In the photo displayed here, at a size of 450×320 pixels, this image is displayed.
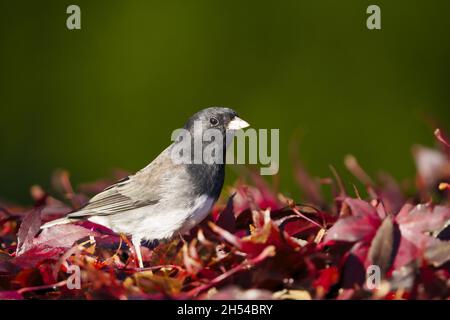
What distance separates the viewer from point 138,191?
1294mm

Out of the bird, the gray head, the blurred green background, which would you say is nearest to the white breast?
the bird

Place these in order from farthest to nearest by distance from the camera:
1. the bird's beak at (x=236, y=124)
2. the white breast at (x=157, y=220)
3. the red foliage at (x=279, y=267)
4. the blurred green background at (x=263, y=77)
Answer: the blurred green background at (x=263, y=77) → the bird's beak at (x=236, y=124) → the white breast at (x=157, y=220) → the red foliage at (x=279, y=267)

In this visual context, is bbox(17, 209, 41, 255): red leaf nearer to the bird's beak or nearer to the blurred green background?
the bird's beak

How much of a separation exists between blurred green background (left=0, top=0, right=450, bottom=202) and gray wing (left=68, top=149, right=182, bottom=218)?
1029mm

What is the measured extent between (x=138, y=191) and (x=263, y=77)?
122 centimetres

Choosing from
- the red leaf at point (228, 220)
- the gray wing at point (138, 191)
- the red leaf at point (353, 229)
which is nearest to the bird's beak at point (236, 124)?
the gray wing at point (138, 191)

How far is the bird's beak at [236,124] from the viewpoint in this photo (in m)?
1.28

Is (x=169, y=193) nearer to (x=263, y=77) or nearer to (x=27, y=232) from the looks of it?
(x=27, y=232)

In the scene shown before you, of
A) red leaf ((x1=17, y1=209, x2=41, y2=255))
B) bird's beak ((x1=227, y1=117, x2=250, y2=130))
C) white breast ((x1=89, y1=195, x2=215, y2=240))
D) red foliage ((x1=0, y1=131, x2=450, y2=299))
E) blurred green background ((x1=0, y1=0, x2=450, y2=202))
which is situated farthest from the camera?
blurred green background ((x1=0, y1=0, x2=450, y2=202))

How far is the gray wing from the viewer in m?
1.25

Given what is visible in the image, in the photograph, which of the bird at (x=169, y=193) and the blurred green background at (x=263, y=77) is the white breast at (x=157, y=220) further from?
the blurred green background at (x=263, y=77)

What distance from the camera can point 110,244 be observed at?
0.84m
